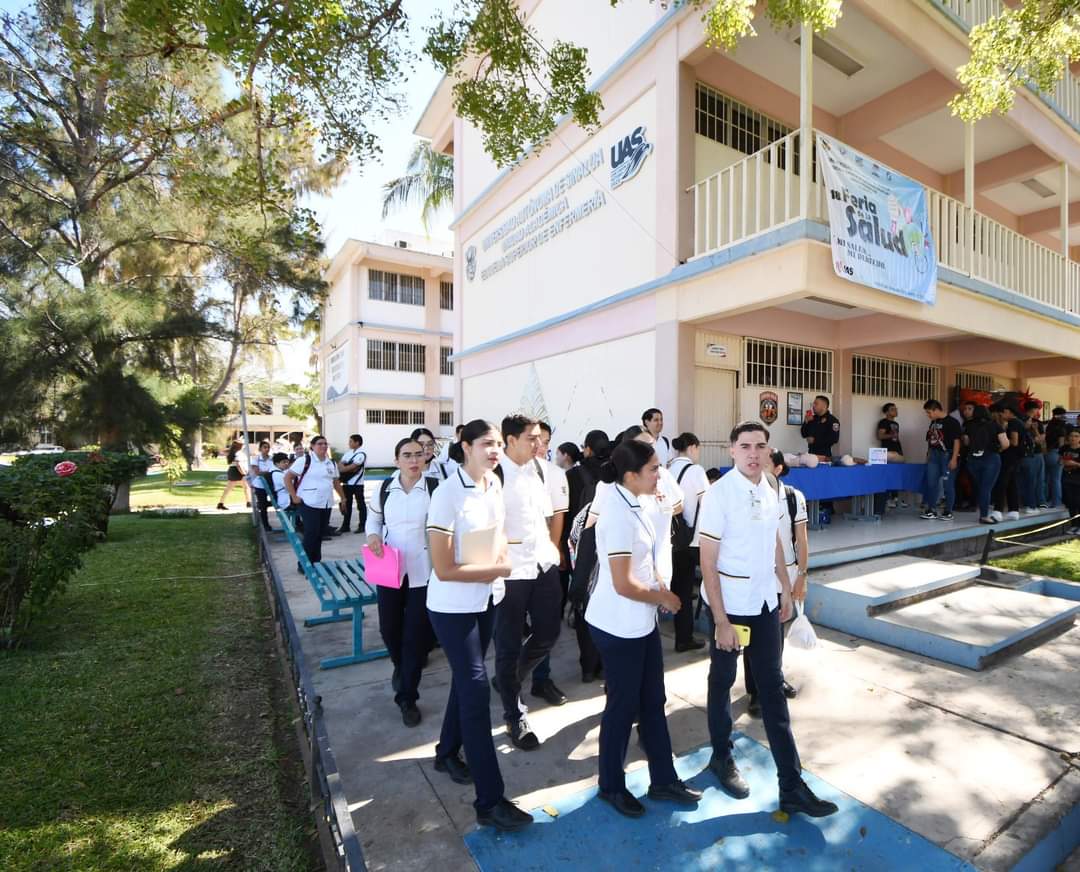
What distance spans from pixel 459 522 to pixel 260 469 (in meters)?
10.9

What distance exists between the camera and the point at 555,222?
10.9m

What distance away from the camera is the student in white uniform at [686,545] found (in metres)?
5.06

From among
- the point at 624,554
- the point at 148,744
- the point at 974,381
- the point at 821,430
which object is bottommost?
the point at 148,744

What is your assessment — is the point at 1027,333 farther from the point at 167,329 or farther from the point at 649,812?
the point at 167,329

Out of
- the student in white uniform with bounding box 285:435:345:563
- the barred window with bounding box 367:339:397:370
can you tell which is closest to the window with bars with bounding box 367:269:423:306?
the barred window with bounding box 367:339:397:370

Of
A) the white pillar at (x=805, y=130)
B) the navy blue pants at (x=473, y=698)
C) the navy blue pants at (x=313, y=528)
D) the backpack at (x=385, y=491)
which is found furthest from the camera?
the navy blue pants at (x=313, y=528)

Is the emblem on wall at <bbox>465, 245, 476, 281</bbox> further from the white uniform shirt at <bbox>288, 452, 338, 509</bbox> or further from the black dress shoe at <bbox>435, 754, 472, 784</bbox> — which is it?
the black dress shoe at <bbox>435, 754, 472, 784</bbox>

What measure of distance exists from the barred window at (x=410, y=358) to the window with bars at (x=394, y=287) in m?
2.04

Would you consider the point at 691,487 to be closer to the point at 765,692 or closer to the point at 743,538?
the point at 743,538

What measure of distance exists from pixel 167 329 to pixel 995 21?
1523 centimetres

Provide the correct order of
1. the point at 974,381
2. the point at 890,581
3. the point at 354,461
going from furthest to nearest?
the point at 974,381 → the point at 354,461 → the point at 890,581

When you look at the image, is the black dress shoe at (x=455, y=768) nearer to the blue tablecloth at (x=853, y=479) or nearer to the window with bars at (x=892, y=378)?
the blue tablecloth at (x=853, y=479)

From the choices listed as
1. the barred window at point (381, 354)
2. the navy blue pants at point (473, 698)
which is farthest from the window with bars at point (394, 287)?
the navy blue pants at point (473, 698)

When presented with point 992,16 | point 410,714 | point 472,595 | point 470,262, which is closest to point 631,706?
point 472,595
